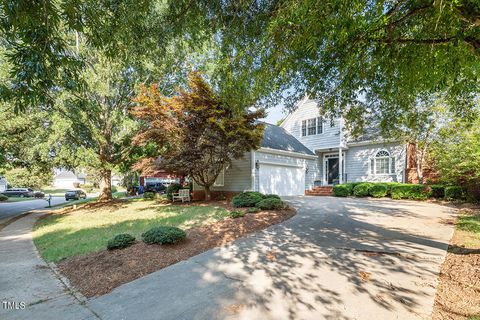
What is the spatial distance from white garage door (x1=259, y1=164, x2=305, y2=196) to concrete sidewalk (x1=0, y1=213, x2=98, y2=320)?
1058 centimetres

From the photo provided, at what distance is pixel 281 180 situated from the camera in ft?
51.3

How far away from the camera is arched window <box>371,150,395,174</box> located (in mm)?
16359

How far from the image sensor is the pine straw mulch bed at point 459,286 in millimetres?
2941

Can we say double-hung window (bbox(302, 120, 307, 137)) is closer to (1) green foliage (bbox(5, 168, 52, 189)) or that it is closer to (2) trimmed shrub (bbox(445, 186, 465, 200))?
(2) trimmed shrub (bbox(445, 186, 465, 200))

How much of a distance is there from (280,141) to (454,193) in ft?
32.3

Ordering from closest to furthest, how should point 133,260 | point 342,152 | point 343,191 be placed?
point 133,260, point 343,191, point 342,152

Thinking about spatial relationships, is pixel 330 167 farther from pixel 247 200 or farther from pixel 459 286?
pixel 459 286

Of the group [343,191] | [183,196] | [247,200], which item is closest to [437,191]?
[343,191]

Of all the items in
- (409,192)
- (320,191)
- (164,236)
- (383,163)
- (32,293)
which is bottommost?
(32,293)

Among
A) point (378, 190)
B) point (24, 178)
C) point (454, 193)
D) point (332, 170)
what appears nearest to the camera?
point (454, 193)

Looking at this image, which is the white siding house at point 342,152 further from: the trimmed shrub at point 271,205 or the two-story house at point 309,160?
the trimmed shrub at point 271,205

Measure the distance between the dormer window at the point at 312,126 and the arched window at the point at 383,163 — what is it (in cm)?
436

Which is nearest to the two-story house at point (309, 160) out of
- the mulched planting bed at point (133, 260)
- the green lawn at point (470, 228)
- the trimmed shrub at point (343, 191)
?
the trimmed shrub at point (343, 191)

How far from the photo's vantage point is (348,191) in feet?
51.2
